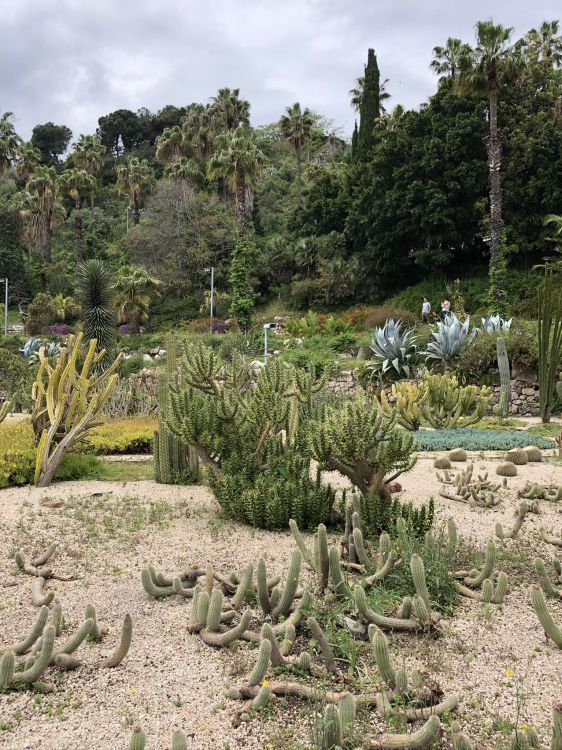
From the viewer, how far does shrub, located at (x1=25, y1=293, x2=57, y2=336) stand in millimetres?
35312

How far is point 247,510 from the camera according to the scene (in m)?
5.17

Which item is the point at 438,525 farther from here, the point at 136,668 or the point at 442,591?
the point at 136,668

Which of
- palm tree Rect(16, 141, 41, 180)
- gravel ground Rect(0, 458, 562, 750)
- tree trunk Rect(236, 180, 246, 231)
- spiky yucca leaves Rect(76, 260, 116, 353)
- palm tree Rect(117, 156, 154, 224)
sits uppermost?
palm tree Rect(16, 141, 41, 180)

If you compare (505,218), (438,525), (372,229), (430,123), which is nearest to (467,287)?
(505,218)

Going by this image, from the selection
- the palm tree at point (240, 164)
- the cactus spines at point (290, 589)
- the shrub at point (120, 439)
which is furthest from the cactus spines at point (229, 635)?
the palm tree at point (240, 164)

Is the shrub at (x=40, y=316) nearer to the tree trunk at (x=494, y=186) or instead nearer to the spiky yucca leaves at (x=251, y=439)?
the tree trunk at (x=494, y=186)

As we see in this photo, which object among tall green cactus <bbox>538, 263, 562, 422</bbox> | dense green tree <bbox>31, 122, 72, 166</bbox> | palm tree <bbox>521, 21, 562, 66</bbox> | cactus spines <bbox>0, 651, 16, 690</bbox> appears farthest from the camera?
dense green tree <bbox>31, 122, 72, 166</bbox>

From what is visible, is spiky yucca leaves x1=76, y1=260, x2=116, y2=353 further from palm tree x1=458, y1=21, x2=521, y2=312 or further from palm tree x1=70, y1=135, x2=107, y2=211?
palm tree x1=70, y1=135, x2=107, y2=211

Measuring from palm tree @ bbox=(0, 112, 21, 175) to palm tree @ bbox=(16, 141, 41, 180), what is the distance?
1328mm

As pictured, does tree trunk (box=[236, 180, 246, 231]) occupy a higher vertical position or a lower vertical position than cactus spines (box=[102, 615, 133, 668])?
higher

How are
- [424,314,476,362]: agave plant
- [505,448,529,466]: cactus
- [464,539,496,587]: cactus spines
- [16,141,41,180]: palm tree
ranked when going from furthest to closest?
[16,141,41,180]: palm tree < [424,314,476,362]: agave plant < [505,448,529,466]: cactus < [464,539,496,587]: cactus spines

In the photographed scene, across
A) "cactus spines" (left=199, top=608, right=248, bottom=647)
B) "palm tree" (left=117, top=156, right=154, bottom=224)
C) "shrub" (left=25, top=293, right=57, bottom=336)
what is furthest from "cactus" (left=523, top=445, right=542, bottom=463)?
"palm tree" (left=117, top=156, right=154, bottom=224)

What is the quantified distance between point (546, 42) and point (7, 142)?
120 feet

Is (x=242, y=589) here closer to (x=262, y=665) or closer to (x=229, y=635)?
(x=229, y=635)
